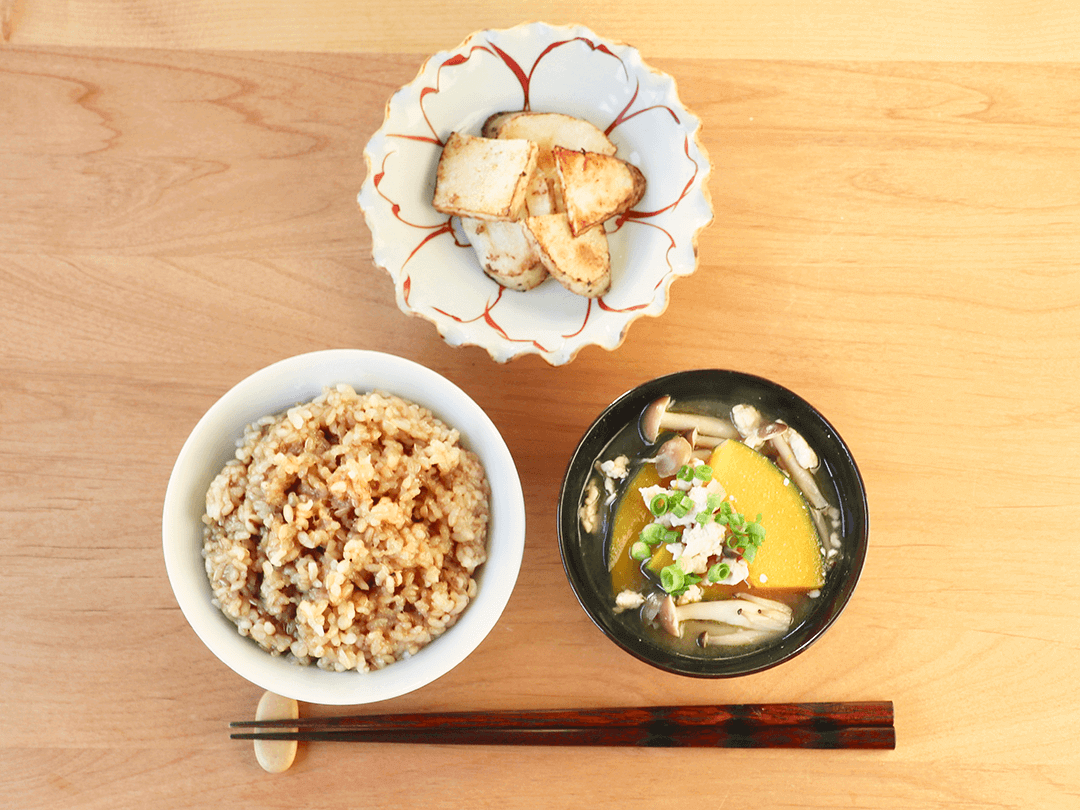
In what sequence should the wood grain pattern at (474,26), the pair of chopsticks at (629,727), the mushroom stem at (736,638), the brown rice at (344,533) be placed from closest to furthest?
1. the brown rice at (344,533)
2. the mushroom stem at (736,638)
3. the pair of chopsticks at (629,727)
4. the wood grain pattern at (474,26)

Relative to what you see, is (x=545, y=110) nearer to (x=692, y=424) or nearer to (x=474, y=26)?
(x=474, y=26)

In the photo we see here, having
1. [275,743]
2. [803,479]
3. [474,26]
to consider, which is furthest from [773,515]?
[474,26]

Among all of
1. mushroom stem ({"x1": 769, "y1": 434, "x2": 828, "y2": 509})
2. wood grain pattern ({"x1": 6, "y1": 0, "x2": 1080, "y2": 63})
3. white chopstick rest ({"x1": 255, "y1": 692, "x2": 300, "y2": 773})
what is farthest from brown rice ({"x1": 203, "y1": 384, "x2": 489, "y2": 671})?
wood grain pattern ({"x1": 6, "y1": 0, "x2": 1080, "y2": 63})

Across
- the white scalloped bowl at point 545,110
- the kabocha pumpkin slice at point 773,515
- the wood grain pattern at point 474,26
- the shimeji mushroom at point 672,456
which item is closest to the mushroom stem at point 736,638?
the kabocha pumpkin slice at point 773,515

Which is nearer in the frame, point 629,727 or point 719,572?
point 719,572

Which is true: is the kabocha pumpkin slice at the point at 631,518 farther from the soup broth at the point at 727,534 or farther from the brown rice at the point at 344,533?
the brown rice at the point at 344,533

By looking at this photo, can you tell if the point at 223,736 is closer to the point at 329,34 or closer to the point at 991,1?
the point at 329,34
